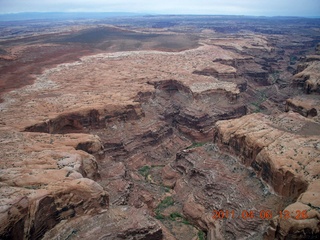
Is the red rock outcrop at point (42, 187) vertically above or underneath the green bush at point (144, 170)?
above

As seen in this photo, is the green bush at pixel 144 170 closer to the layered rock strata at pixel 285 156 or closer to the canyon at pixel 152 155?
the canyon at pixel 152 155

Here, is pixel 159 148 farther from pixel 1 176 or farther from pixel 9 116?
pixel 1 176

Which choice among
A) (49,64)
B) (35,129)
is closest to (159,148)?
(35,129)
